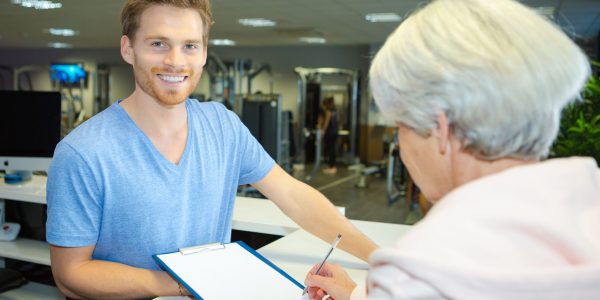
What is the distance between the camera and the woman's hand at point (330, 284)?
100 centimetres

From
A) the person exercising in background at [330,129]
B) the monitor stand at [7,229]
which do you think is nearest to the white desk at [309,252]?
the monitor stand at [7,229]

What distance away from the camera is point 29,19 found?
9812 mm

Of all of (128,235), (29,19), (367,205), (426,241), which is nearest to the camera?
(426,241)

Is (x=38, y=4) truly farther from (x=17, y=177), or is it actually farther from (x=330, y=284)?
(x=330, y=284)

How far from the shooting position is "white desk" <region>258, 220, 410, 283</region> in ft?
4.79

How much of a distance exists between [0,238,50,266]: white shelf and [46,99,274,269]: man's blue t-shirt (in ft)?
4.13

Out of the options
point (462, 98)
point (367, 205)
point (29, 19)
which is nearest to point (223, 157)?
point (462, 98)

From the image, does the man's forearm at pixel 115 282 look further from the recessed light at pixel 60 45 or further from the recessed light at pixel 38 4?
the recessed light at pixel 60 45

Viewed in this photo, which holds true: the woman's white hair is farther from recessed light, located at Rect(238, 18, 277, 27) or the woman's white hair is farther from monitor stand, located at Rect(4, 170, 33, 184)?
recessed light, located at Rect(238, 18, 277, 27)

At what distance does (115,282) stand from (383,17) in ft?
26.7

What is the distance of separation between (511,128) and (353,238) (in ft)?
2.44

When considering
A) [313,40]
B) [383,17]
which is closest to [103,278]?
[383,17]

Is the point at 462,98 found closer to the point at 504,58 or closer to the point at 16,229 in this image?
the point at 504,58

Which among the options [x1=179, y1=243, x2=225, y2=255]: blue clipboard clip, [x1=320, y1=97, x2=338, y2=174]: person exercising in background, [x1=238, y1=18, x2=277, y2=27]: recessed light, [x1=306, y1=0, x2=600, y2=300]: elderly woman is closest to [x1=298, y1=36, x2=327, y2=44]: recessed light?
[x1=320, y1=97, x2=338, y2=174]: person exercising in background
